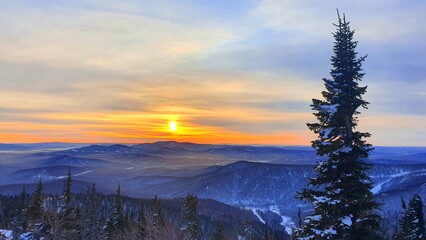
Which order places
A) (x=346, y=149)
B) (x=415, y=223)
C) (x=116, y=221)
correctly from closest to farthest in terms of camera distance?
(x=346, y=149) → (x=415, y=223) → (x=116, y=221)

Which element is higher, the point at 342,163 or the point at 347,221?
the point at 342,163

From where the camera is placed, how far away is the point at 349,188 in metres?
16.8

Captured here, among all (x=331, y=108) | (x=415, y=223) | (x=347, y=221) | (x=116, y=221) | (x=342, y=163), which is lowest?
(x=116, y=221)

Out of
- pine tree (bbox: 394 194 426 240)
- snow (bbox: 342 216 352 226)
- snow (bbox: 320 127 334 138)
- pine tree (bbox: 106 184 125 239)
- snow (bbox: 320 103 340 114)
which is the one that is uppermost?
snow (bbox: 320 103 340 114)

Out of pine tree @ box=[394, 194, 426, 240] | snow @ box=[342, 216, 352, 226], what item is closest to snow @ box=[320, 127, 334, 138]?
snow @ box=[342, 216, 352, 226]

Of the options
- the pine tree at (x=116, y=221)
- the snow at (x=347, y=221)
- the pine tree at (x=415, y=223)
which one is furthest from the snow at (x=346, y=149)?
the pine tree at (x=116, y=221)

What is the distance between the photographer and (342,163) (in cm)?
1698

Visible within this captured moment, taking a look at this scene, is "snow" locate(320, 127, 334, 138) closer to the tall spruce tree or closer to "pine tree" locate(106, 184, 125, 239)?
the tall spruce tree

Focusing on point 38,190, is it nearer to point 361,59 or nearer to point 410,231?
point 410,231

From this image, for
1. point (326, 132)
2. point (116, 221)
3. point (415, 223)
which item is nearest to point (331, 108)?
point (326, 132)

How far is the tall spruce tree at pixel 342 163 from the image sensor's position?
16516 mm

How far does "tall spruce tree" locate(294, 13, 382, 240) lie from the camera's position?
1652cm

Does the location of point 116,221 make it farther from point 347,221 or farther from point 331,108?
point 331,108

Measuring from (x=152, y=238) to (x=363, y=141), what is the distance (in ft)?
52.8
